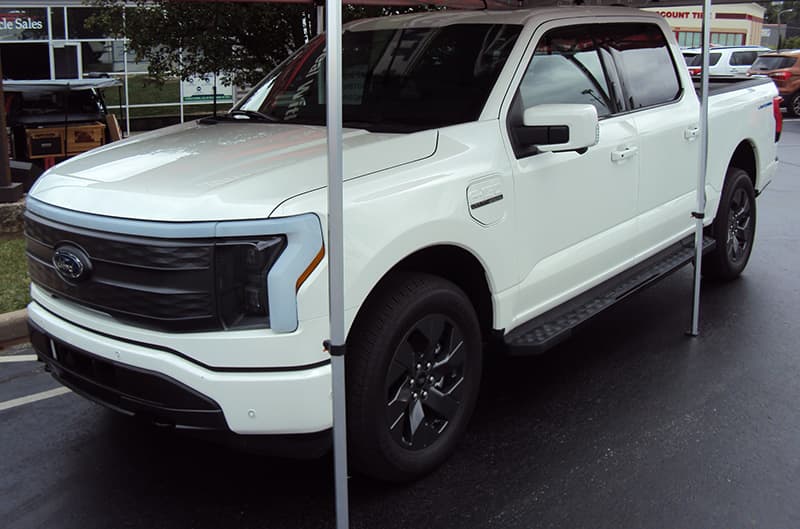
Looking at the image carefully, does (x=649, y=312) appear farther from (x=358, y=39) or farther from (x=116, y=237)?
(x=116, y=237)

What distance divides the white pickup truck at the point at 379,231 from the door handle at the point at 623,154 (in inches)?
0.7

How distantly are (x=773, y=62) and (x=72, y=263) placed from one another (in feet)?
79.3

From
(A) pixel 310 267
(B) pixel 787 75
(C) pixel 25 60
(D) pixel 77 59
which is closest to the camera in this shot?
(A) pixel 310 267

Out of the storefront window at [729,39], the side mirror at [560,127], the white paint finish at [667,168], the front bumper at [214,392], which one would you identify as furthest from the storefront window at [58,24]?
the storefront window at [729,39]

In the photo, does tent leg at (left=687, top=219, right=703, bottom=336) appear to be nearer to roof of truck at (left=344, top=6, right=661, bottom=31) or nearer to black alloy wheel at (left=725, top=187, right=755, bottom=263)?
black alloy wheel at (left=725, top=187, right=755, bottom=263)

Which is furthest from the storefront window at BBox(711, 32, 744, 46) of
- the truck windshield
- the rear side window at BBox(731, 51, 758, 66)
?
the truck windshield

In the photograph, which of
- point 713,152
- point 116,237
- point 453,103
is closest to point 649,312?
point 713,152

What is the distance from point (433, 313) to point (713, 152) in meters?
3.24

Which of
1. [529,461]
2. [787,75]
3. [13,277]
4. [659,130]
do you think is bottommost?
[529,461]

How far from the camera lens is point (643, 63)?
5301 mm

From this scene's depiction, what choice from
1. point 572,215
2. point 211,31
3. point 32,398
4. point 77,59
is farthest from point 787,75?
point 32,398

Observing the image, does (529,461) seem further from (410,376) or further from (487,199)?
(487,199)

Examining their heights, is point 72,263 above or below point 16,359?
above

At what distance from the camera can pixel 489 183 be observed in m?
3.71
